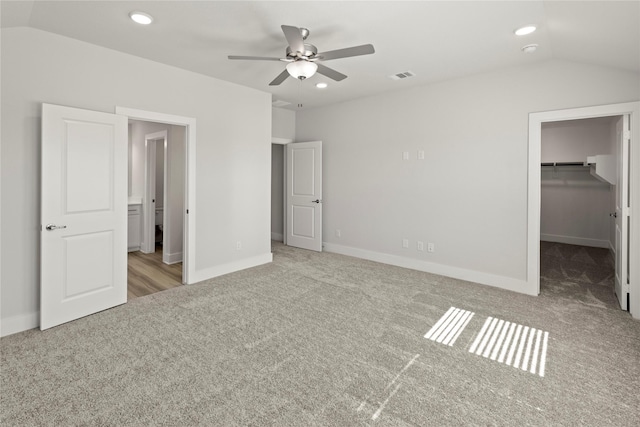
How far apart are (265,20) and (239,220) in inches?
112

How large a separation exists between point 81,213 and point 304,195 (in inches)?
148

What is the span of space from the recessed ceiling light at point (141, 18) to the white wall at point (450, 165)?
3464mm

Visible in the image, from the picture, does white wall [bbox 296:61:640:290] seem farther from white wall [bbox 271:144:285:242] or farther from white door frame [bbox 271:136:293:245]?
white wall [bbox 271:144:285:242]

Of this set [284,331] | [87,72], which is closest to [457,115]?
[284,331]

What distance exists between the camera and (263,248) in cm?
525

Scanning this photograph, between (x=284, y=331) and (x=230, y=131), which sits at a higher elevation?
(x=230, y=131)

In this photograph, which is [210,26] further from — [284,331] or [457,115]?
[457,115]

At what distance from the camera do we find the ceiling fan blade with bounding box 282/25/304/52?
2.33m

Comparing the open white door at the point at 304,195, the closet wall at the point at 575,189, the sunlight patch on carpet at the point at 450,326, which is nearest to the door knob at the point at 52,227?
the sunlight patch on carpet at the point at 450,326

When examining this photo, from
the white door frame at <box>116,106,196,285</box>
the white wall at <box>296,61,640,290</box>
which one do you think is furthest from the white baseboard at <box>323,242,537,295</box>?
the white door frame at <box>116,106,196,285</box>

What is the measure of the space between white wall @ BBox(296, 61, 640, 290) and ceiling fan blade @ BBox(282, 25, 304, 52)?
9.01 ft

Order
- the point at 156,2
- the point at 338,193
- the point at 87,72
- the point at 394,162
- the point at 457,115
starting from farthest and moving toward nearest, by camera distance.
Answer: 1. the point at 338,193
2. the point at 394,162
3. the point at 457,115
4. the point at 87,72
5. the point at 156,2

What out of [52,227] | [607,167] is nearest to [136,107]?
[52,227]

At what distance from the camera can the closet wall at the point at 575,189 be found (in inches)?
254
